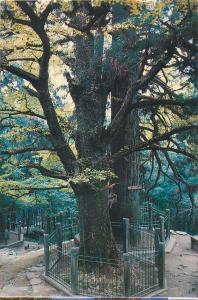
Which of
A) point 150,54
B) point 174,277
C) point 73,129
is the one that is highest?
point 150,54

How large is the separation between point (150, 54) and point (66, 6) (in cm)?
177

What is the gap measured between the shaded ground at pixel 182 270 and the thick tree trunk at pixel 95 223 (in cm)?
158

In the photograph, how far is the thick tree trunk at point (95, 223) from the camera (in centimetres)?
959

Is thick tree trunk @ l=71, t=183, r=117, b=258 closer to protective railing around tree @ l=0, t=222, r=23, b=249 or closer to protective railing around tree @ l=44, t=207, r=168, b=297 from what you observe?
protective railing around tree @ l=44, t=207, r=168, b=297

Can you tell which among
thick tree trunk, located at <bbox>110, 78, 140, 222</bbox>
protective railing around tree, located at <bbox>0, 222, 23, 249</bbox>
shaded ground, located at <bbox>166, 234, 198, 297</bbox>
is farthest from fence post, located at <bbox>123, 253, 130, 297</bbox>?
protective railing around tree, located at <bbox>0, 222, 23, 249</bbox>

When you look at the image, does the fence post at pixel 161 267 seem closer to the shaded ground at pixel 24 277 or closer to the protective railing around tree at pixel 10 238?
the shaded ground at pixel 24 277

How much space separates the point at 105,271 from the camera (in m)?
9.23

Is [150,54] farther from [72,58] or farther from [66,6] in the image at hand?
[72,58]

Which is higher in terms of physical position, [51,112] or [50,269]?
[51,112]

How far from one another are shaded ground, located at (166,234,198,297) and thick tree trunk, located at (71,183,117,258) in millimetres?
1583

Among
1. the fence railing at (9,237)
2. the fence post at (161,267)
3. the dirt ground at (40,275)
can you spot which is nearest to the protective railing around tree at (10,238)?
the fence railing at (9,237)

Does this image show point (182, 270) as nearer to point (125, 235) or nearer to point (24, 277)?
point (125, 235)

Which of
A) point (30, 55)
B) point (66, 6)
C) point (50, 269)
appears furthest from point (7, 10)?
point (50, 269)

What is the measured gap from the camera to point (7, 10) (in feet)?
25.2
